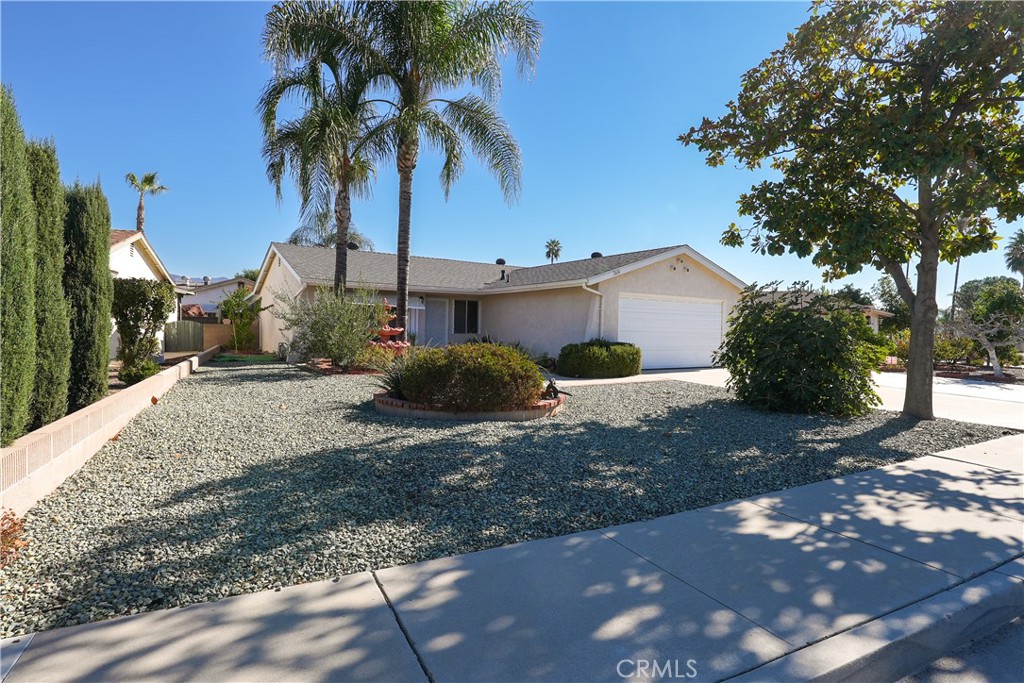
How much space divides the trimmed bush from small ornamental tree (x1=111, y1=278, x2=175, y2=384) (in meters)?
9.41

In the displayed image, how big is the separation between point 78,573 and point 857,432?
8.44 metres

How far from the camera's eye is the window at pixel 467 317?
2050 cm

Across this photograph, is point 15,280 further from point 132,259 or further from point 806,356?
point 132,259

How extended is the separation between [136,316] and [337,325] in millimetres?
3895

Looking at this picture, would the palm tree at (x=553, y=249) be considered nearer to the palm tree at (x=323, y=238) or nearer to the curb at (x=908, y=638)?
the palm tree at (x=323, y=238)

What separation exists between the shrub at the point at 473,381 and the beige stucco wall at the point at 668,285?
27.9 ft

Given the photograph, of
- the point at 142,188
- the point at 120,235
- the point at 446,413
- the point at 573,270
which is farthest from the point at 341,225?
the point at 142,188

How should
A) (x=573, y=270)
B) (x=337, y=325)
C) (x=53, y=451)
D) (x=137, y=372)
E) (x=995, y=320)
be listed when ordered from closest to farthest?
(x=53, y=451)
(x=137, y=372)
(x=337, y=325)
(x=573, y=270)
(x=995, y=320)

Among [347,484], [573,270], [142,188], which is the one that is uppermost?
[142,188]

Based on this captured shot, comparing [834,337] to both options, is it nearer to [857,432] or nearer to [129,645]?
[857,432]

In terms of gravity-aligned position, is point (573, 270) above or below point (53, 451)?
above

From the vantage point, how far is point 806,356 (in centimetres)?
875

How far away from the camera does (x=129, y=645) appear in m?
2.42

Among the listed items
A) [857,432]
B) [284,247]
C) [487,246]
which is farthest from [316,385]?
[487,246]
